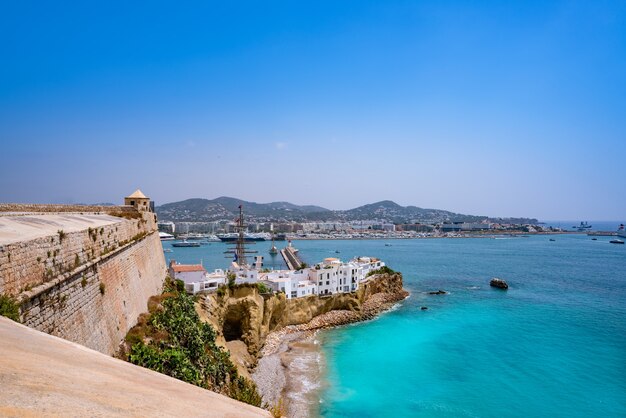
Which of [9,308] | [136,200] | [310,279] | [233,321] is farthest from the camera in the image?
[310,279]

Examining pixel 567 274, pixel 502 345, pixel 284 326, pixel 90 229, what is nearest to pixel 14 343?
pixel 90 229

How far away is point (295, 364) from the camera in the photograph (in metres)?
27.0

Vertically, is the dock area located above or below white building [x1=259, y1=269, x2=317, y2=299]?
below

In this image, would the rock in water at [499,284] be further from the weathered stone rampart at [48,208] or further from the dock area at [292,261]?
the weathered stone rampart at [48,208]

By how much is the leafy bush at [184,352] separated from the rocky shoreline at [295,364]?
12.7 feet

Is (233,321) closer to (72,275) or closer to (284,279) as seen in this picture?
(284,279)

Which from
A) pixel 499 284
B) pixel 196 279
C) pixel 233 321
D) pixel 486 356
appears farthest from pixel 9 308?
pixel 499 284

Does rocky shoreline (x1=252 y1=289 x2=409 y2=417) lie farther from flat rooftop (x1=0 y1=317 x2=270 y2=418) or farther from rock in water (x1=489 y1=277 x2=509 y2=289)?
rock in water (x1=489 y1=277 x2=509 y2=289)

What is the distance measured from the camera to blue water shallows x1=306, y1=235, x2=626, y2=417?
22734mm

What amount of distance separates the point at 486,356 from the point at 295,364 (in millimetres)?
15306

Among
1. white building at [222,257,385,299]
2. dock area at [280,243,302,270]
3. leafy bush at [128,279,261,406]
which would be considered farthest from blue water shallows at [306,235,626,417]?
dock area at [280,243,302,270]

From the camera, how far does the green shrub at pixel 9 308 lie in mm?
7195

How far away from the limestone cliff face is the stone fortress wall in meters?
9.99

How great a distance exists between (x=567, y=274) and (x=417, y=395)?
54223 millimetres
